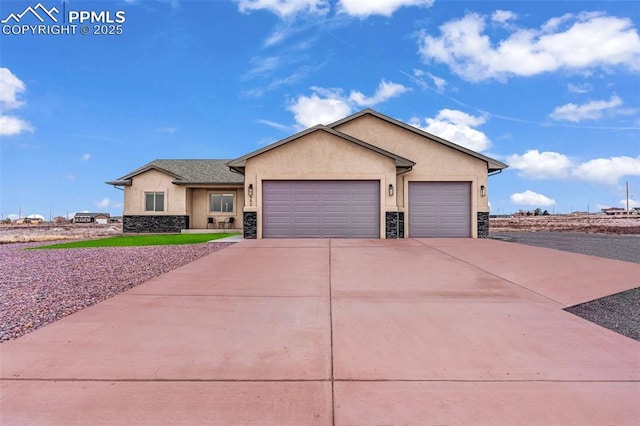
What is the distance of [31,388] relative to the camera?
10.4 feet

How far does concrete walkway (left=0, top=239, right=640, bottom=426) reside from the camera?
284 centimetres

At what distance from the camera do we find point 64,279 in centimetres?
746

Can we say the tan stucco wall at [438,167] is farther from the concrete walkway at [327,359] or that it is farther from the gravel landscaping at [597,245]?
the concrete walkway at [327,359]

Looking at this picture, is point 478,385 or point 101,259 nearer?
point 478,385

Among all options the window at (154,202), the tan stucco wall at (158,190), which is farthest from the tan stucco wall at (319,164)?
the window at (154,202)

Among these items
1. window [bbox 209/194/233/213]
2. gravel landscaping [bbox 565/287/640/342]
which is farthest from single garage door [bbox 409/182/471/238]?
window [bbox 209/194/233/213]

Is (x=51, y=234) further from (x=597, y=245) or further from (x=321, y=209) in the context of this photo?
(x=597, y=245)

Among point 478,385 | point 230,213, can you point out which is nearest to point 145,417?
point 478,385

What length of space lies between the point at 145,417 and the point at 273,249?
30.7 feet

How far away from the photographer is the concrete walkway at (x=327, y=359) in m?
2.84

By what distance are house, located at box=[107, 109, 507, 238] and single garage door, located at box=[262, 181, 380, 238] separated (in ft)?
0.14

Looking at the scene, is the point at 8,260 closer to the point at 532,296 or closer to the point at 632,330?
the point at 532,296

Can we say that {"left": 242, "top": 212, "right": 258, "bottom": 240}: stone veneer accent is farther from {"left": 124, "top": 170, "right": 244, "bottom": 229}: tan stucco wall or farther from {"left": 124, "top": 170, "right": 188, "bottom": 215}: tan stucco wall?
{"left": 124, "top": 170, "right": 188, "bottom": 215}: tan stucco wall

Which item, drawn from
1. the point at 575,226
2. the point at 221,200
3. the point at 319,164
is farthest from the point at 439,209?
the point at 575,226
